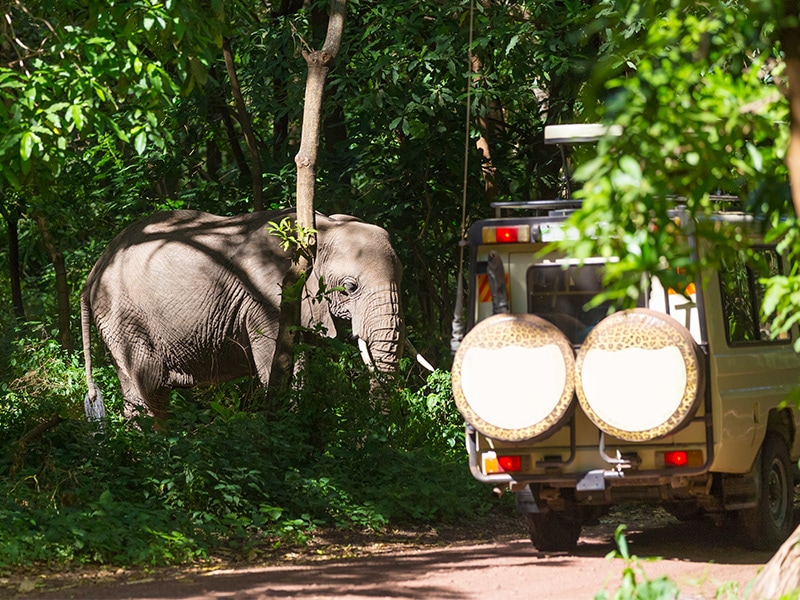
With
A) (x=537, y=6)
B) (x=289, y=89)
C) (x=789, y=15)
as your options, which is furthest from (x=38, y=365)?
(x=789, y=15)

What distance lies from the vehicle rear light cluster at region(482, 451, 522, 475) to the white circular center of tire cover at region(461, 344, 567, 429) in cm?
45

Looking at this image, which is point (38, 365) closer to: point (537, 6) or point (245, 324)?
point (245, 324)

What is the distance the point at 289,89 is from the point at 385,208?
6.28ft

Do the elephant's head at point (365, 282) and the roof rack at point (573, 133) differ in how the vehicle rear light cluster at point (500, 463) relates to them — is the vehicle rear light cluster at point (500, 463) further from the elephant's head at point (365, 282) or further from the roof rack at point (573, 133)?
the elephant's head at point (365, 282)

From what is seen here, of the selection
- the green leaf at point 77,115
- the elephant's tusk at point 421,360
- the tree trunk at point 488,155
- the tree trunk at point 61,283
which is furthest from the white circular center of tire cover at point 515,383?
the tree trunk at point 61,283

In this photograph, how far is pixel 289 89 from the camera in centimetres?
1504

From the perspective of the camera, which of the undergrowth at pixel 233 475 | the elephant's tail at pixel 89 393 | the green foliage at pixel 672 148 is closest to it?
the green foliage at pixel 672 148

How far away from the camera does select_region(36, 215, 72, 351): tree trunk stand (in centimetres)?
1653

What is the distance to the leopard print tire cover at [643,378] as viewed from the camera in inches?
297

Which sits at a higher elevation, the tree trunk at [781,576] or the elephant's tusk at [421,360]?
the elephant's tusk at [421,360]

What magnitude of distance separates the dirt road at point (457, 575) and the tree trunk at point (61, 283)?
8183 millimetres

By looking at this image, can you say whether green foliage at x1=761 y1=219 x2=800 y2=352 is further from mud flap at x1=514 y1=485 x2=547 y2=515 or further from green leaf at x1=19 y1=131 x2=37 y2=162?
green leaf at x1=19 y1=131 x2=37 y2=162

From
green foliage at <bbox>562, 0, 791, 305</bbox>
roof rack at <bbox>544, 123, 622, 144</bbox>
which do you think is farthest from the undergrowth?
green foliage at <bbox>562, 0, 791, 305</bbox>

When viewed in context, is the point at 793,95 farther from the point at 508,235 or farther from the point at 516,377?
the point at 508,235
